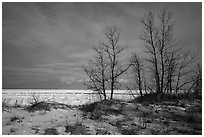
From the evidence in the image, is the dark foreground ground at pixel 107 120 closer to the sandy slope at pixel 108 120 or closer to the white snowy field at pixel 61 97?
the sandy slope at pixel 108 120

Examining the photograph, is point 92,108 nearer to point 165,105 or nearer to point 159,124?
point 159,124

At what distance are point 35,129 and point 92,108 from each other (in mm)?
3893

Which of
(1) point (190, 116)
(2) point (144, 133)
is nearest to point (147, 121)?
(2) point (144, 133)

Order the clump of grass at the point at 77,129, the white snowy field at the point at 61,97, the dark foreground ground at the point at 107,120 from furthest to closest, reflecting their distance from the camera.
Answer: the white snowy field at the point at 61,97 → the dark foreground ground at the point at 107,120 → the clump of grass at the point at 77,129

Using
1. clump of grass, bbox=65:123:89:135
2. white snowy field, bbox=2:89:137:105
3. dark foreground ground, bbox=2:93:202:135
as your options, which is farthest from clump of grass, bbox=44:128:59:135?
white snowy field, bbox=2:89:137:105

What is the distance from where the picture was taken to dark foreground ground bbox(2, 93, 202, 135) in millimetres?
6293

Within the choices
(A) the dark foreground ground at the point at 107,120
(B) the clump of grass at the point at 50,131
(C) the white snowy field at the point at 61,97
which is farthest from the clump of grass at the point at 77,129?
(C) the white snowy field at the point at 61,97

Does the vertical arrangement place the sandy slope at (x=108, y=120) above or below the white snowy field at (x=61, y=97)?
above

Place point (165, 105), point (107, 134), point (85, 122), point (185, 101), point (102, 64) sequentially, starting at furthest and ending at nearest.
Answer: point (102, 64), point (185, 101), point (165, 105), point (85, 122), point (107, 134)

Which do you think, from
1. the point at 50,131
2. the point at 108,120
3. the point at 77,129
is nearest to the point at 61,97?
the point at 108,120

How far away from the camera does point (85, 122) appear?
286 inches

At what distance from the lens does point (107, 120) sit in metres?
7.71

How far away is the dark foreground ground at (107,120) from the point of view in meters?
6.29

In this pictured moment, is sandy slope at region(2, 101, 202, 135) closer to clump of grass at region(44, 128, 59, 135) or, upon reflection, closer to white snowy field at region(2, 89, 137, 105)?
clump of grass at region(44, 128, 59, 135)
